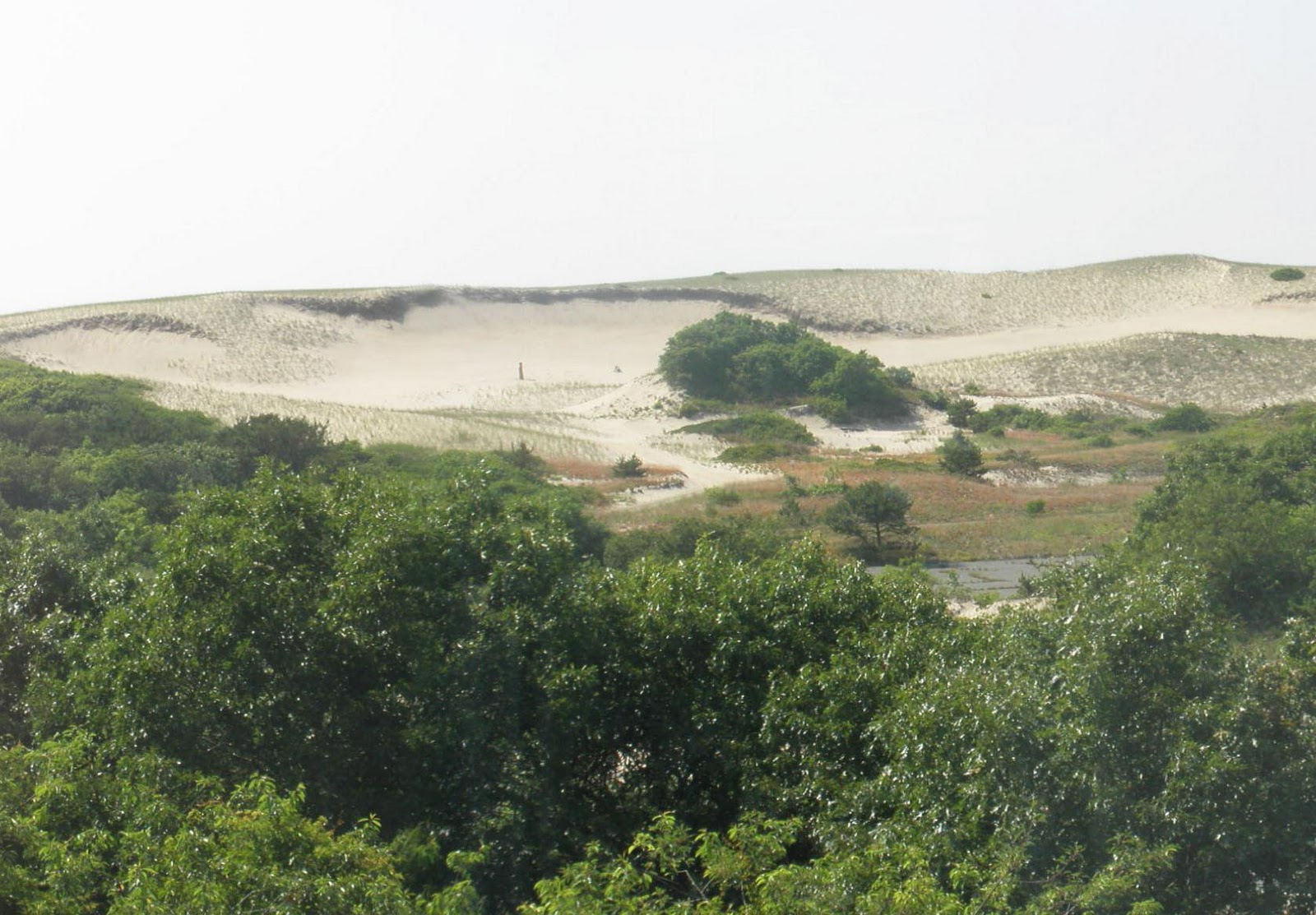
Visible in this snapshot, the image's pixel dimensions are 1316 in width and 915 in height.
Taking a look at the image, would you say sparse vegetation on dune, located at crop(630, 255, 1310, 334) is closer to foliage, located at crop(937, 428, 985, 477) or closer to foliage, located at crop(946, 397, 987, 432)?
foliage, located at crop(946, 397, 987, 432)

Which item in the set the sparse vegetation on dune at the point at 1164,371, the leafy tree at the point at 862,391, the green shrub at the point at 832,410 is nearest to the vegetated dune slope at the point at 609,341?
the sparse vegetation on dune at the point at 1164,371

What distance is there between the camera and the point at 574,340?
87500mm

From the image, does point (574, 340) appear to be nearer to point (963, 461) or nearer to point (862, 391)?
point (862, 391)

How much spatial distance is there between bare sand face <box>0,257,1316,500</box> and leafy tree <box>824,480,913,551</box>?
12.8m

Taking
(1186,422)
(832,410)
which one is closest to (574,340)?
(832,410)

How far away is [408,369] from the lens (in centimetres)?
7775

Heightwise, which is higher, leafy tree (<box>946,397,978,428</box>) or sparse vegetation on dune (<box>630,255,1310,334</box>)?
sparse vegetation on dune (<box>630,255,1310,334</box>)

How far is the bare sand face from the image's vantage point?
5553cm

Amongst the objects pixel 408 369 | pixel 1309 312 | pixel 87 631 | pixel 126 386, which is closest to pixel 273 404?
pixel 126 386


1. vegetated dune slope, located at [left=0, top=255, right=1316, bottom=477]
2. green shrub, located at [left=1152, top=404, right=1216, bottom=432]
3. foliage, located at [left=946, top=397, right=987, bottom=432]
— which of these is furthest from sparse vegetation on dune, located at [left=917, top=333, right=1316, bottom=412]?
green shrub, located at [left=1152, top=404, right=1216, bottom=432]

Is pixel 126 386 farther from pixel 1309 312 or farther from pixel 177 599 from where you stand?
pixel 1309 312

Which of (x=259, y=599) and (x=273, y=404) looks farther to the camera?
(x=273, y=404)

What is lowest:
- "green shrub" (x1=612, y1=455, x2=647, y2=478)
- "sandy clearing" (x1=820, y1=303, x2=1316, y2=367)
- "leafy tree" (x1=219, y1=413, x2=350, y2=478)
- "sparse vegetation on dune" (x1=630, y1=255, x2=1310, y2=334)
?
"green shrub" (x1=612, y1=455, x2=647, y2=478)

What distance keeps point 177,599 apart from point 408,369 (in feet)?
221
